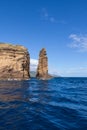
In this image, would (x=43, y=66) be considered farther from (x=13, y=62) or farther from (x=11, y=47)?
(x=11, y=47)

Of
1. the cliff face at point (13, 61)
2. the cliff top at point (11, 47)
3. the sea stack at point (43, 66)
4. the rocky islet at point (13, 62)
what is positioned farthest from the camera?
the sea stack at point (43, 66)

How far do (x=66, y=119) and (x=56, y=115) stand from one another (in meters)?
1.77

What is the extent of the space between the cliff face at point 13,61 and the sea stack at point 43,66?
55.6 ft

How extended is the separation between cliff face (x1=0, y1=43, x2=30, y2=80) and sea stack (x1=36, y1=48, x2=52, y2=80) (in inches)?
667

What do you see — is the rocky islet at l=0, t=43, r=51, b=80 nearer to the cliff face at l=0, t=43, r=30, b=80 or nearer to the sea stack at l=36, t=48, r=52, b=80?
the cliff face at l=0, t=43, r=30, b=80

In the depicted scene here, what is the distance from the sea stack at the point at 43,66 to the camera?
14488cm

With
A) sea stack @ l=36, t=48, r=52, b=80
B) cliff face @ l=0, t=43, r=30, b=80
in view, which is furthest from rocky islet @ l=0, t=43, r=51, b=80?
sea stack @ l=36, t=48, r=52, b=80

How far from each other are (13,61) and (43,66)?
26.8 m

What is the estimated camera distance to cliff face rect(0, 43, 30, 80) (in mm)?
122825

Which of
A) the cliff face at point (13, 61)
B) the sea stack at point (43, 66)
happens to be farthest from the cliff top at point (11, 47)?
the sea stack at point (43, 66)

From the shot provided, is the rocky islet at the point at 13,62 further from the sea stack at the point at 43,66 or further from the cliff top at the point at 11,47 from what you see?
the sea stack at the point at 43,66

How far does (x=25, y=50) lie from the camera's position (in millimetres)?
131125

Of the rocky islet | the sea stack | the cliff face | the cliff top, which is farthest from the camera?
the sea stack

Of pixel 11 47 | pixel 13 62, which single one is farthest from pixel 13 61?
pixel 11 47
